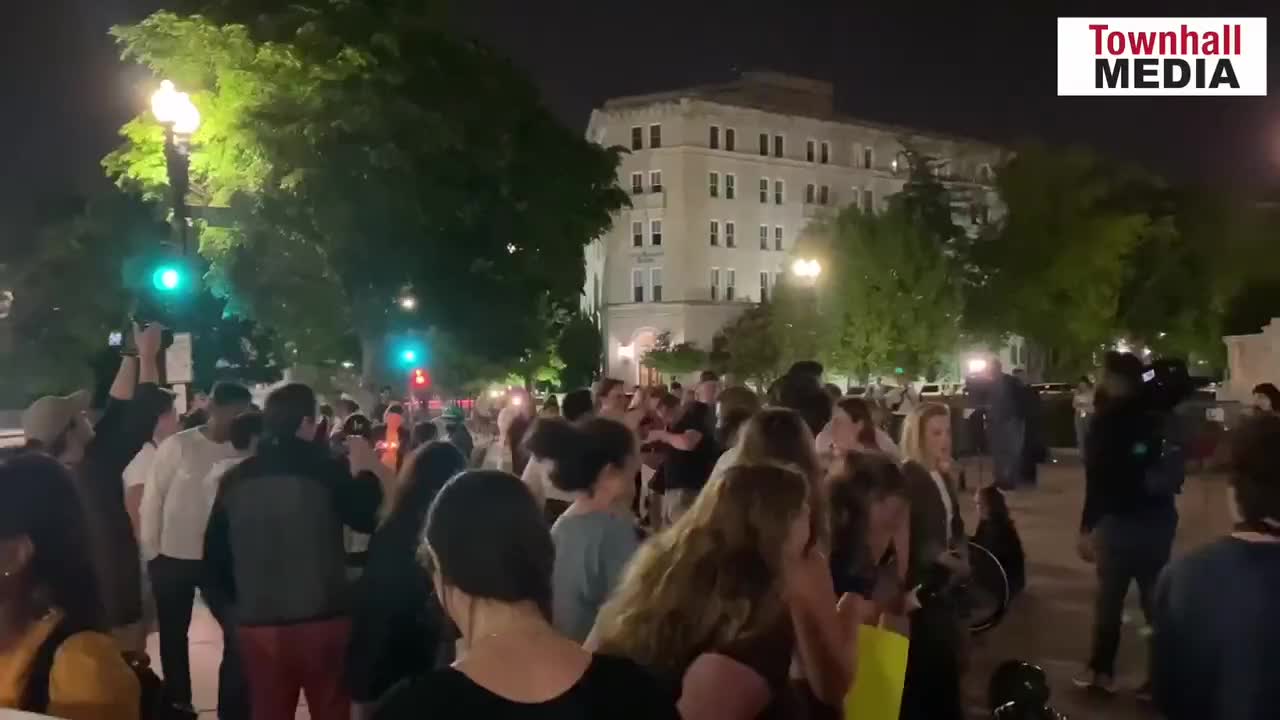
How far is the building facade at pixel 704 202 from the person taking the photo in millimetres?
81625

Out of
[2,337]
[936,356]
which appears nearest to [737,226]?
[936,356]

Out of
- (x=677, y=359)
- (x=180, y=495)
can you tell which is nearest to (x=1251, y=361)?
(x=180, y=495)

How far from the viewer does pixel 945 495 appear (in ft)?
21.5

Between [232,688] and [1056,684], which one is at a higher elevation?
[232,688]

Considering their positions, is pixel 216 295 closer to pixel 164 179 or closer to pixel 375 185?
pixel 164 179

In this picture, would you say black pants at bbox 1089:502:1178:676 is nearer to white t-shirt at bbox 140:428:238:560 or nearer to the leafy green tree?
white t-shirt at bbox 140:428:238:560

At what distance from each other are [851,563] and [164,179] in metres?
25.4

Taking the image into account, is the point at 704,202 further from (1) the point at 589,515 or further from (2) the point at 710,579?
(2) the point at 710,579

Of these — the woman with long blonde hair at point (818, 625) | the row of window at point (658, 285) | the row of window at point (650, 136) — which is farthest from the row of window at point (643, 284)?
the woman with long blonde hair at point (818, 625)

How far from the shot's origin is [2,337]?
61562 mm

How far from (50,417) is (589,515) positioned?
131 inches

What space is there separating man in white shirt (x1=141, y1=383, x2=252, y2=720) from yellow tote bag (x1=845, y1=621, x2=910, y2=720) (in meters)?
4.09

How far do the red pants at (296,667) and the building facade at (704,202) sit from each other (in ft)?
243

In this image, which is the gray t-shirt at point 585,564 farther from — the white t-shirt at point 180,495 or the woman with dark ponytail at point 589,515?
the white t-shirt at point 180,495
